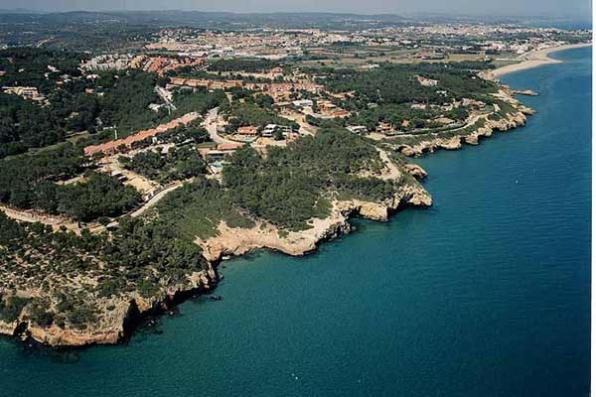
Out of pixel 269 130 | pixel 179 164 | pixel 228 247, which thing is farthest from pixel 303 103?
pixel 228 247

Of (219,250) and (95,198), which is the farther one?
(95,198)

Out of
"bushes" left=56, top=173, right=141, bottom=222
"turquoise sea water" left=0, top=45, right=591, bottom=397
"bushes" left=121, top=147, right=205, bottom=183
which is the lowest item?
"turquoise sea water" left=0, top=45, right=591, bottom=397

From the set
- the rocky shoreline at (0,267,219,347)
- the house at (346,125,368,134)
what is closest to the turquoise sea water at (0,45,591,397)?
the rocky shoreline at (0,267,219,347)

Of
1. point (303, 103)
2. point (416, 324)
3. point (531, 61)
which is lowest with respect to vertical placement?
point (416, 324)

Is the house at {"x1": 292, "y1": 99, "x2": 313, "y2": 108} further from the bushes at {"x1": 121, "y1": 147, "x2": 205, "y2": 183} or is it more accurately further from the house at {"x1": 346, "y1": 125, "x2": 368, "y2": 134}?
the bushes at {"x1": 121, "y1": 147, "x2": 205, "y2": 183}

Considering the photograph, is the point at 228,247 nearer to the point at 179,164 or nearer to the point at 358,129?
the point at 179,164

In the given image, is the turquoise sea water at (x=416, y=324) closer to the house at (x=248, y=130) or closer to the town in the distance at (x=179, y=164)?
the town in the distance at (x=179, y=164)

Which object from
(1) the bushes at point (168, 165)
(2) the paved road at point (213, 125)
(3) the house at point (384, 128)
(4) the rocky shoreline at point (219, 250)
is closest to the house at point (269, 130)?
(2) the paved road at point (213, 125)
